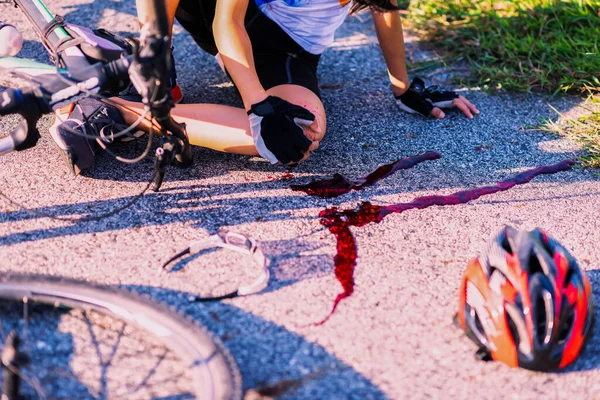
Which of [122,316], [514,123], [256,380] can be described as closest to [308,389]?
[256,380]

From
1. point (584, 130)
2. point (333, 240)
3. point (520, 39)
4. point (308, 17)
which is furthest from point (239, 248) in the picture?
point (520, 39)

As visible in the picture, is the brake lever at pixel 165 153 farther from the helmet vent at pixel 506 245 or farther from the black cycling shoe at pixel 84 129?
the helmet vent at pixel 506 245

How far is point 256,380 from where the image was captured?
84.4 inches

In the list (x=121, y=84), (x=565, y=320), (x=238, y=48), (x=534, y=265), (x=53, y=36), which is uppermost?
(x=53, y=36)

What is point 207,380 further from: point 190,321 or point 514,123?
point 514,123

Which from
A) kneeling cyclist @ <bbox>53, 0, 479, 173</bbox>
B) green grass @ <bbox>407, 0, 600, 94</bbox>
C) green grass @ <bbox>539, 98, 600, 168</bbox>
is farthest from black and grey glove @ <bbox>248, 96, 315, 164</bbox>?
green grass @ <bbox>407, 0, 600, 94</bbox>

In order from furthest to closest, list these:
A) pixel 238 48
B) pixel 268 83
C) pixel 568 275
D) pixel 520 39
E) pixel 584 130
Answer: pixel 520 39, pixel 584 130, pixel 268 83, pixel 238 48, pixel 568 275

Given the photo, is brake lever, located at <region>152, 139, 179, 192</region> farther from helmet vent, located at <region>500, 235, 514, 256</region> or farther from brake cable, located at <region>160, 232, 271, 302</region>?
helmet vent, located at <region>500, 235, 514, 256</region>

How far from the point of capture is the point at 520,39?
4.38 m

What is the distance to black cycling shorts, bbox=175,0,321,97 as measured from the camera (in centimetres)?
328

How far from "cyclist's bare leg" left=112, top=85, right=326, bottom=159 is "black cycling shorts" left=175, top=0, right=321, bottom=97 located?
195 mm

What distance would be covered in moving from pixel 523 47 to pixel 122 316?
3.29 m

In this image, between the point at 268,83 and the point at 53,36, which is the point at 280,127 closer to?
the point at 268,83

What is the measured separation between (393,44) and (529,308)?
6.56ft
